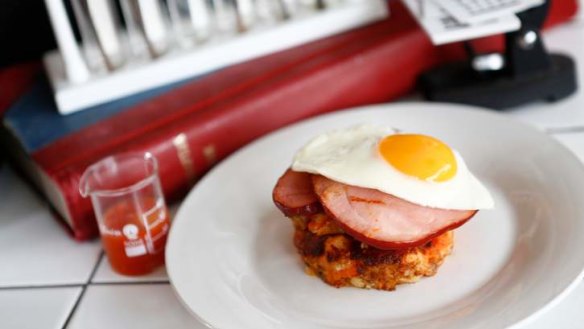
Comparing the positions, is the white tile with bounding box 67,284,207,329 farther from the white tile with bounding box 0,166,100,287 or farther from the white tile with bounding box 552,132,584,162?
the white tile with bounding box 552,132,584,162

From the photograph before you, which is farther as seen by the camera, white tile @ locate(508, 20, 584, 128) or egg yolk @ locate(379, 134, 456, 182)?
white tile @ locate(508, 20, 584, 128)

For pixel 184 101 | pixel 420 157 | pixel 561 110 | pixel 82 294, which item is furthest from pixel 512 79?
pixel 82 294

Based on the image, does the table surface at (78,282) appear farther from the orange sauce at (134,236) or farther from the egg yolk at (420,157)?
the egg yolk at (420,157)

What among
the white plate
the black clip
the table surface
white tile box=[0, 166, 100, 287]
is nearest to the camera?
the white plate

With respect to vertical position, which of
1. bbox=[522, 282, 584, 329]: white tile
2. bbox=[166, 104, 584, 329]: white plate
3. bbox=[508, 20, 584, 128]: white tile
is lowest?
bbox=[522, 282, 584, 329]: white tile

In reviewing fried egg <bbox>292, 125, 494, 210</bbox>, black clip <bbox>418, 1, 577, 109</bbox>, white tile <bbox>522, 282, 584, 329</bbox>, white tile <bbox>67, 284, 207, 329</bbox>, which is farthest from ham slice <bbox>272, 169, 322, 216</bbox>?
black clip <bbox>418, 1, 577, 109</bbox>

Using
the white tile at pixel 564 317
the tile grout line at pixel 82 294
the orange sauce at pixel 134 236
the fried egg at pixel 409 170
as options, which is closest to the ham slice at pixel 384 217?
the fried egg at pixel 409 170

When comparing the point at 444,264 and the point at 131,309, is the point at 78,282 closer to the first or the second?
the point at 131,309
